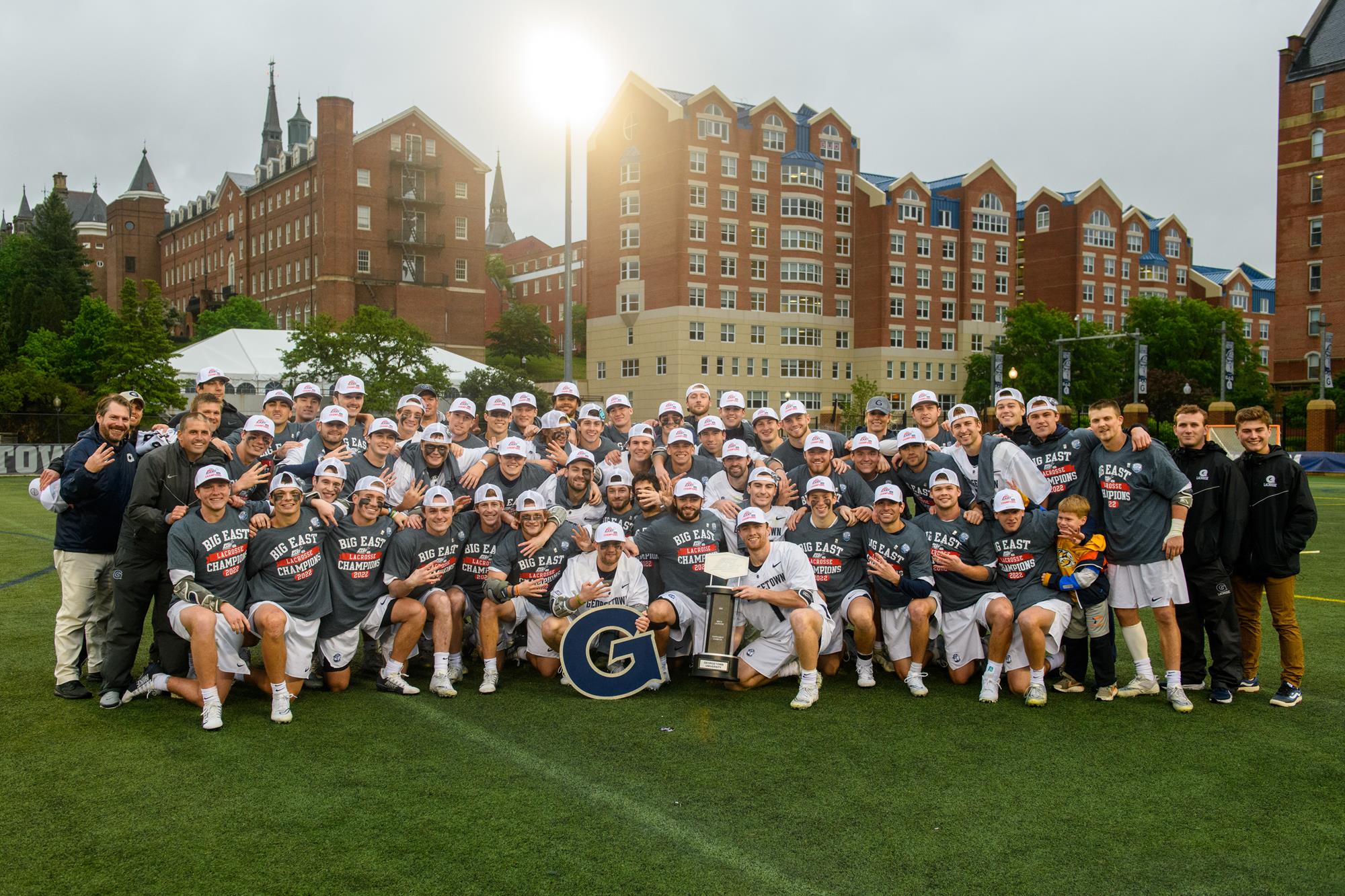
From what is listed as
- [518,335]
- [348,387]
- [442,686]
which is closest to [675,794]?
[442,686]

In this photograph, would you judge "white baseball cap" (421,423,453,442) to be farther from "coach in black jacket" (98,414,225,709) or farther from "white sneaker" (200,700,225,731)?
"white sneaker" (200,700,225,731)

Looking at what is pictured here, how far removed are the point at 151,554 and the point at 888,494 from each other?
5329mm

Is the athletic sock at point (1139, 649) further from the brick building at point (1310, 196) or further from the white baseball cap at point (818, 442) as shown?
the brick building at point (1310, 196)

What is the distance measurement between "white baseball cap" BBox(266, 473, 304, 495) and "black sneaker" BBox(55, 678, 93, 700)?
198cm

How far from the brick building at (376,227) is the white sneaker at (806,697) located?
66310 millimetres

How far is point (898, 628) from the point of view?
7414 millimetres

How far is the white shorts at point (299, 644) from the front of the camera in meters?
6.79

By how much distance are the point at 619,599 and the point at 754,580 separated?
3.42 feet

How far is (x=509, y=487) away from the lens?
8.25 m

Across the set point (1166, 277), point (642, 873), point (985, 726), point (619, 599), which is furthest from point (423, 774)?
point (1166, 277)

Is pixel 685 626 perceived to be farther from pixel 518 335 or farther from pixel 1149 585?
pixel 518 335

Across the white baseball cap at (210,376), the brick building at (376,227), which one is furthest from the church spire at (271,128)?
the white baseball cap at (210,376)

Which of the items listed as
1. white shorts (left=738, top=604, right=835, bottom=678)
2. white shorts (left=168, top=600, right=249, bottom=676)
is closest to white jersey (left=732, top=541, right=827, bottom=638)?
white shorts (left=738, top=604, right=835, bottom=678)

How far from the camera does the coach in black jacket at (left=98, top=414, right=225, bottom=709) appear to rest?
261 inches
